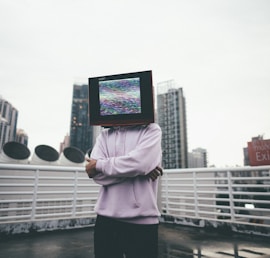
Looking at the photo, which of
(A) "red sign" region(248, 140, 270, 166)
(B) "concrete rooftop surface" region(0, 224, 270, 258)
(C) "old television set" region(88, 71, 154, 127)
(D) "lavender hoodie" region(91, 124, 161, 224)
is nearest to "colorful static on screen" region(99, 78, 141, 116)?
(C) "old television set" region(88, 71, 154, 127)

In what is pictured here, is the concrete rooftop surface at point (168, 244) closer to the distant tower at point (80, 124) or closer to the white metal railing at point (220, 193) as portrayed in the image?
the white metal railing at point (220, 193)

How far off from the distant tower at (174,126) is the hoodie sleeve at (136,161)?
63459mm

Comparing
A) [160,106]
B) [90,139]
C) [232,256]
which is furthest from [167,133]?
[232,256]

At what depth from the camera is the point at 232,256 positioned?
268 cm

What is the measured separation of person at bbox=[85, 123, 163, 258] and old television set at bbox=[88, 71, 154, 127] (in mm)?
113

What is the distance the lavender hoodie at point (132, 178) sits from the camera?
95 centimetres

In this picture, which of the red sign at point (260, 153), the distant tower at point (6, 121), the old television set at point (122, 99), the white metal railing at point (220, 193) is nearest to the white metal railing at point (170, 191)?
the white metal railing at point (220, 193)

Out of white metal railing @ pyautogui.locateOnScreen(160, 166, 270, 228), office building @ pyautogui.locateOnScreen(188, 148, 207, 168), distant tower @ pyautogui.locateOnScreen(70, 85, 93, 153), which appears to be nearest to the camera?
white metal railing @ pyautogui.locateOnScreen(160, 166, 270, 228)

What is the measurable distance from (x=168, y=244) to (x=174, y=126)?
210 feet

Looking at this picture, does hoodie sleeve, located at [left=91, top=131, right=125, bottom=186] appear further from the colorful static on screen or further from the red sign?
the red sign

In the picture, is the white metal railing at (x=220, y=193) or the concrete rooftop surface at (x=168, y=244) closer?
the concrete rooftop surface at (x=168, y=244)

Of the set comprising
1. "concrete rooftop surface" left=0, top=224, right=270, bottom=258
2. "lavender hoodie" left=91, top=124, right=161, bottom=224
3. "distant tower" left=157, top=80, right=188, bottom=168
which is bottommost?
"concrete rooftop surface" left=0, top=224, right=270, bottom=258

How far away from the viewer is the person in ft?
3.08

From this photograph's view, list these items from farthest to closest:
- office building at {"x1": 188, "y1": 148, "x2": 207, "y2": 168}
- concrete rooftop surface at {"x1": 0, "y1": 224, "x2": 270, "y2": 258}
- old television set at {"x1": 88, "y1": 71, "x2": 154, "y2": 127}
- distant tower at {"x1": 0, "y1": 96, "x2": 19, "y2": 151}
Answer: office building at {"x1": 188, "y1": 148, "x2": 207, "y2": 168} < distant tower at {"x1": 0, "y1": 96, "x2": 19, "y2": 151} < concrete rooftop surface at {"x1": 0, "y1": 224, "x2": 270, "y2": 258} < old television set at {"x1": 88, "y1": 71, "x2": 154, "y2": 127}
